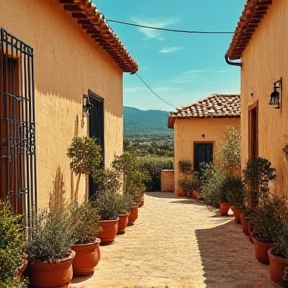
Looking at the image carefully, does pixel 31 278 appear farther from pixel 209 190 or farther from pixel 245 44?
pixel 209 190

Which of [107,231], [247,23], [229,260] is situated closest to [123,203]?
[107,231]

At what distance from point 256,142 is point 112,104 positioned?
4.04 metres

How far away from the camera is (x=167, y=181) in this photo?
22078 millimetres

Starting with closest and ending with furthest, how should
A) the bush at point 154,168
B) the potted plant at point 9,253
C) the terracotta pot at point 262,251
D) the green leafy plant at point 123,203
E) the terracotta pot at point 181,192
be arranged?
the potted plant at point 9,253
the terracotta pot at point 262,251
the green leafy plant at point 123,203
the terracotta pot at point 181,192
the bush at point 154,168

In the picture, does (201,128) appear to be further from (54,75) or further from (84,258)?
(84,258)

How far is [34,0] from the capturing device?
5.62 m

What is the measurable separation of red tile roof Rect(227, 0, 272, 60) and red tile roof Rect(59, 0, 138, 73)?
260cm

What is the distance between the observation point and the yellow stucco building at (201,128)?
1856cm

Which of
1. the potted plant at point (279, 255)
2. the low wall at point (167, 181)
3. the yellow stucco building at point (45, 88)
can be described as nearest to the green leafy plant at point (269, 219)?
the potted plant at point (279, 255)

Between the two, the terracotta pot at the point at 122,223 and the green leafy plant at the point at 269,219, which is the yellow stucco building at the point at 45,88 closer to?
the terracotta pot at the point at 122,223

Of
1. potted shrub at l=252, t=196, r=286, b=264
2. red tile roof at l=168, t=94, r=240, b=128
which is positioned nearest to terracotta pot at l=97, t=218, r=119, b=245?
potted shrub at l=252, t=196, r=286, b=264

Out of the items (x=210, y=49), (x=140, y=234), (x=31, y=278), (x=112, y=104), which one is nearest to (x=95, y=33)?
(x=112, y=104)

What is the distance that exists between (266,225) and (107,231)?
3129 millimetres

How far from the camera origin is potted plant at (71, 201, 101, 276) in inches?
231
